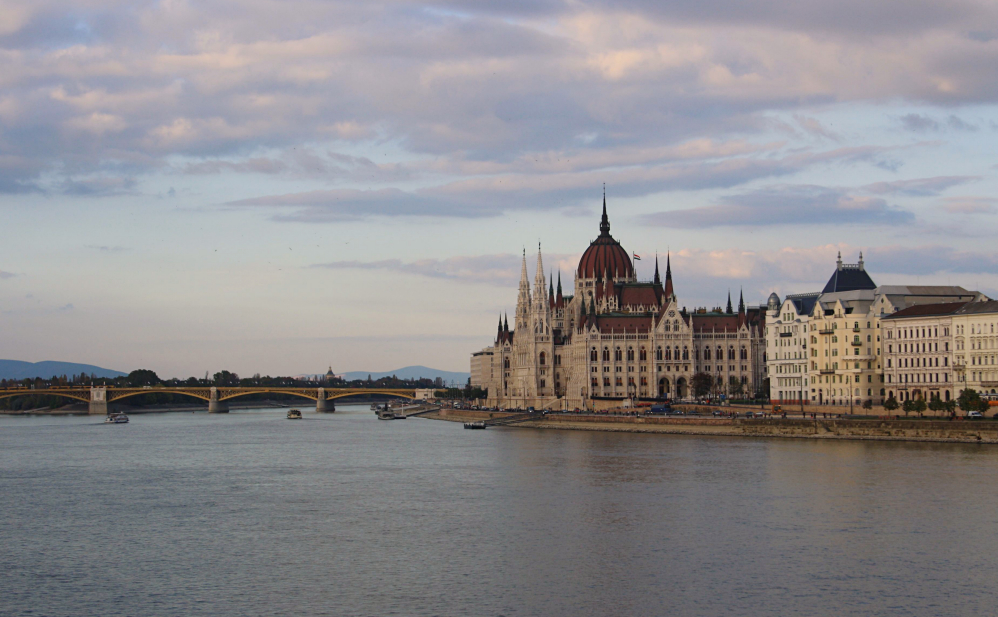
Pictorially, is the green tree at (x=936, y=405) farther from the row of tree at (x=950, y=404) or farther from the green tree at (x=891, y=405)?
the green tree at (x=891, y=405)

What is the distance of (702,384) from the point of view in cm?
14112

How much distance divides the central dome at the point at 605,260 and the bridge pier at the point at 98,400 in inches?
2940

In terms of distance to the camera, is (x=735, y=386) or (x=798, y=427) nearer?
(x=798, y=427)

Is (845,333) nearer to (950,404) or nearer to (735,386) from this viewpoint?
(950,404)

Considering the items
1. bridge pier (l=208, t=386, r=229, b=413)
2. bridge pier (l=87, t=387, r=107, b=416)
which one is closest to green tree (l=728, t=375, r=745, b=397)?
bridge pier (l=208, t=386, r=229, b=413)

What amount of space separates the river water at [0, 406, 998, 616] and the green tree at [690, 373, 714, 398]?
204ft

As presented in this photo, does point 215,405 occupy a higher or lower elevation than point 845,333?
lower

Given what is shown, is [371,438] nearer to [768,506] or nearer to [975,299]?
[975,299]

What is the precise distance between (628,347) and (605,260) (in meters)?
26.1

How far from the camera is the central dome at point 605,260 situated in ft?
571

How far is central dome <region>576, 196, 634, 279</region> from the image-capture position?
17400 centimetres

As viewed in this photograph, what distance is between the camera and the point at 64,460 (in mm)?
80750

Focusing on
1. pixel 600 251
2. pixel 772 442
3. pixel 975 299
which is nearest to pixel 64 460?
pixel 772 442

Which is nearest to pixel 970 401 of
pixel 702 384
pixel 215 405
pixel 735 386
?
pixel 702 384
